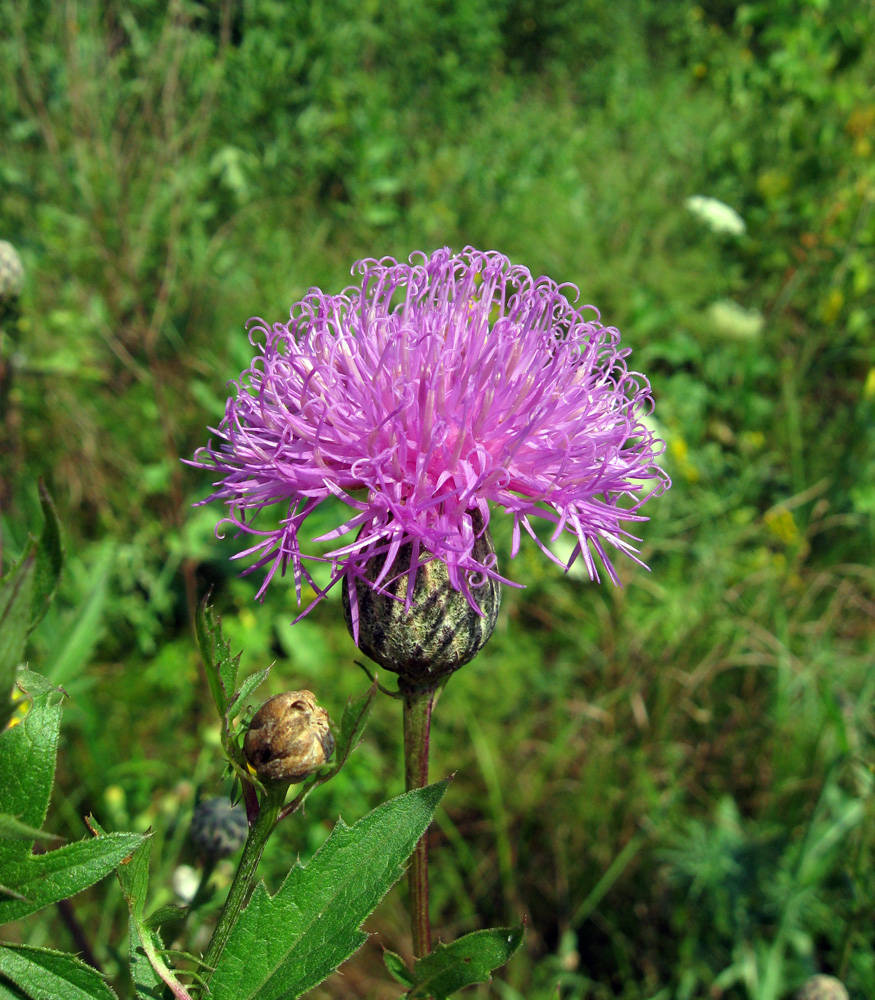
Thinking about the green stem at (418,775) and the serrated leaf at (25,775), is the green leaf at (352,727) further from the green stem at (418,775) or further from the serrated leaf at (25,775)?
the serrated leaf at (25,775)

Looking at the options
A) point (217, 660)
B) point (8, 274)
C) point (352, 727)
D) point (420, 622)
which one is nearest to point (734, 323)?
point (8, 274)

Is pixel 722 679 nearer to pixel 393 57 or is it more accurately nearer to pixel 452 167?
pixel 452 167

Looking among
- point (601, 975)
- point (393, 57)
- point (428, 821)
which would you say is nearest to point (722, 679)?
point (601, 975)

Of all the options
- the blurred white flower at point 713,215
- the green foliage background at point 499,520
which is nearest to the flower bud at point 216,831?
the green foliage background at point 499,520

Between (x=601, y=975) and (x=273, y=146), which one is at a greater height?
(x=273, y=146)

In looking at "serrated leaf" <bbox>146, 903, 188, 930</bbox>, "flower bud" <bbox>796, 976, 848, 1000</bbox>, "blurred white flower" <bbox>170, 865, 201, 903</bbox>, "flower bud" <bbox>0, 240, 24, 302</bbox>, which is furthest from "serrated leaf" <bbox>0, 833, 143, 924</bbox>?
"flower bud" <bbox>0, 240, 24, 302</bbox>

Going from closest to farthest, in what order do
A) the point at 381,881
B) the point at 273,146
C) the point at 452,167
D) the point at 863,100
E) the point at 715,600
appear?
the point at 381,881
the point at 715,600
the point at 863,100
the point at 273,146
the point at 452,167
